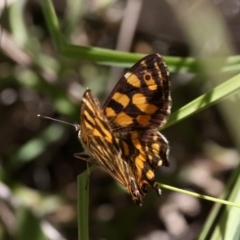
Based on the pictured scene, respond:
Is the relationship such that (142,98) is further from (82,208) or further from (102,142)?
(82,208)

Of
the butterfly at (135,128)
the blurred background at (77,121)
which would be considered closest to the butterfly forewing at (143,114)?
the butterfly at (135,128)

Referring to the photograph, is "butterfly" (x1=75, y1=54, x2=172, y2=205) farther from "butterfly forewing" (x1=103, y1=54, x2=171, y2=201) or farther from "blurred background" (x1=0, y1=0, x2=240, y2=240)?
"blurred background" (x1=0, y1=0, x2=240, y2=240)

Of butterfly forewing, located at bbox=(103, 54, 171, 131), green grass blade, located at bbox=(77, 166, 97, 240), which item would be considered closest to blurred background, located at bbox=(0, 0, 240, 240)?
butterfly forewing, located at bbox=(103, 54, 171, 131)

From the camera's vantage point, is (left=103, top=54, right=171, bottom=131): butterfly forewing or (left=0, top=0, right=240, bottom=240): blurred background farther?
(left=0, top=0, right=240, bottom=240): blurred background

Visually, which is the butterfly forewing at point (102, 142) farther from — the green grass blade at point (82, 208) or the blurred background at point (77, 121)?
the blurred background at point (77, 121)

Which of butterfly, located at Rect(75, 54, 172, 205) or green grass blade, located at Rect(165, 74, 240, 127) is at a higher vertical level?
green grass blade, located at Rect(165, 74, 240, 127)

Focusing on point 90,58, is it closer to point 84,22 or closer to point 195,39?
point 195,39
